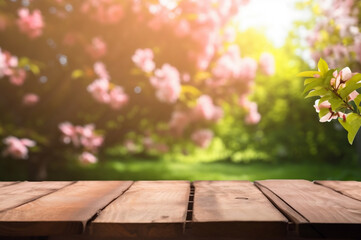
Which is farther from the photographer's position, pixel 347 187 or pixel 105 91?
pixel 105 91

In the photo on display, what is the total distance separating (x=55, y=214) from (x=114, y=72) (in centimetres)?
422

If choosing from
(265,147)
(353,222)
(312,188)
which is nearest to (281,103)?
(265,147)

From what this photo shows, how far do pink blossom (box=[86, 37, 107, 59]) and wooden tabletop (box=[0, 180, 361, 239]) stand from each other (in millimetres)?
3503

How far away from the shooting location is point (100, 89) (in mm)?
4988

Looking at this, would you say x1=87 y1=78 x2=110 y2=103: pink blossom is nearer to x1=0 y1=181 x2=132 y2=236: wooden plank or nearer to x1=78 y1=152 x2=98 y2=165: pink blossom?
x1=78 y1=152 x2=98 y2=165: pink blossom

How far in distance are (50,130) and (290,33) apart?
7.00 metres

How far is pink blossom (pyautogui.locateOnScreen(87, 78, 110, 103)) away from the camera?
16.3 feet

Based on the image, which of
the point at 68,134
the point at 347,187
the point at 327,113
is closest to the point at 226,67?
the point at 68,134

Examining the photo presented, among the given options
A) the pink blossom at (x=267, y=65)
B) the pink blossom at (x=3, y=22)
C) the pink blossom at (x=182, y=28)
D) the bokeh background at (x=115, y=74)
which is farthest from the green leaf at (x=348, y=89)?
the pink blossom at (x=3, y=22)

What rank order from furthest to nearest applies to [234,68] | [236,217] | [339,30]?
[234,68] < [339,30] < [236,217]

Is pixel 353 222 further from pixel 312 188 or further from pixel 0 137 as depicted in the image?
Answer: pixel 0 137

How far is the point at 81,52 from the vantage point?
546 cm

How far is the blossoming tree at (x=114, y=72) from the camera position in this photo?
17.0ft

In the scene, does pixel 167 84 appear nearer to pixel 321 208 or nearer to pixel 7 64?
pixel 7 64
